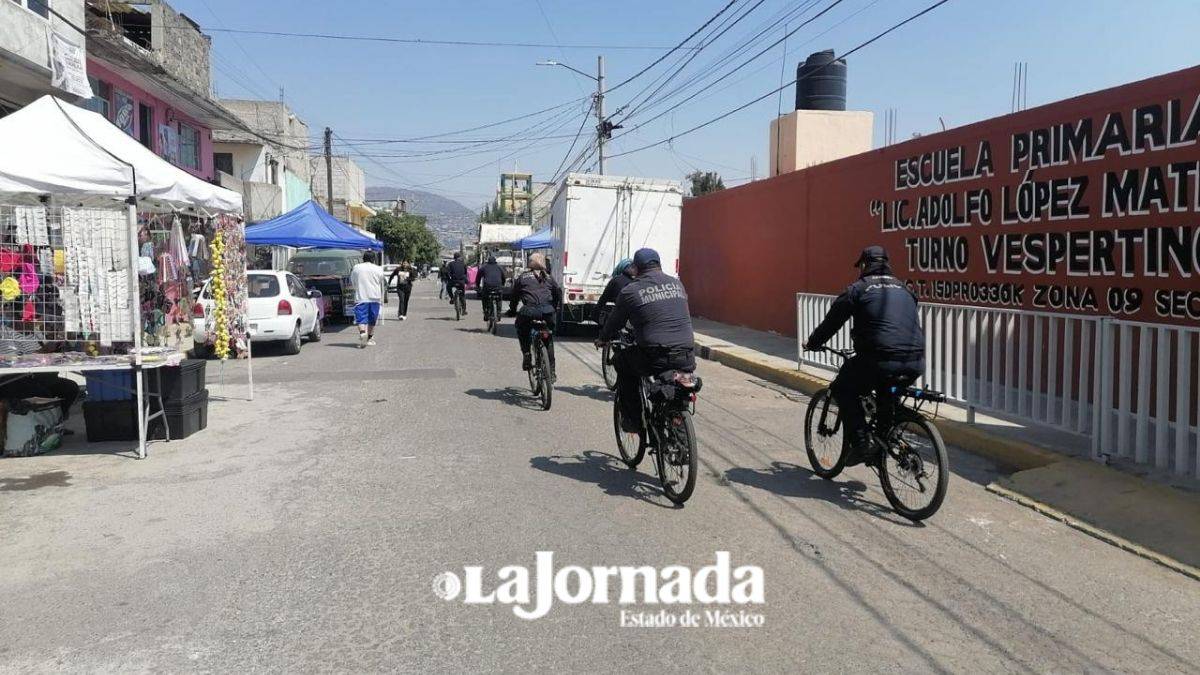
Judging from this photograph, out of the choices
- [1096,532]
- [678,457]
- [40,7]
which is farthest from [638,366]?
[40,7]

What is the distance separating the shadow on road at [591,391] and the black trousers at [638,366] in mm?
3750

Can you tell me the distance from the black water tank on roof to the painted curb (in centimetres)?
1774

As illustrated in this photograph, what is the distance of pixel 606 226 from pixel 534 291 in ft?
25.3

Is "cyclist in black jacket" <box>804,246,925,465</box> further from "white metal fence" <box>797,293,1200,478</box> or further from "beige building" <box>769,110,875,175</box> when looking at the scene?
"beige building" <box>769,110,875,175</box>

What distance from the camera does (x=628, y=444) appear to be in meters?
6.86

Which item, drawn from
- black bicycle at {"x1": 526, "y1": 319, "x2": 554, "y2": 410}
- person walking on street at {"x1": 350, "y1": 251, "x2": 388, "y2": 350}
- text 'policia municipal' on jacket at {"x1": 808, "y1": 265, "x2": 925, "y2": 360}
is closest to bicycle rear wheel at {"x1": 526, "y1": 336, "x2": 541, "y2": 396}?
black bicycle at {"x1": 526, "y1": 319, "x2": 554, "y2": 410}

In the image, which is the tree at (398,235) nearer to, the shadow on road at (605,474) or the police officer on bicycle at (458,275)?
the police officer on bicycle at (458,275)

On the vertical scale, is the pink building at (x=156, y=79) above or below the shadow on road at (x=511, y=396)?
above

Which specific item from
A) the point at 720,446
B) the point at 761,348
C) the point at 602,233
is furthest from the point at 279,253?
the point at 720,446

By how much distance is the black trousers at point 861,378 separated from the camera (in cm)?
564

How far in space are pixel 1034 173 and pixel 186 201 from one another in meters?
8.71

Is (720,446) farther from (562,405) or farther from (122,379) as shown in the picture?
(122,379)

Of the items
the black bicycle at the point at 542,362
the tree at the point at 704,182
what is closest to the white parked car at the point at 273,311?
the black bicycle at the point at 542,362

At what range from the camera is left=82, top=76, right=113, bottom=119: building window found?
17422 mm
